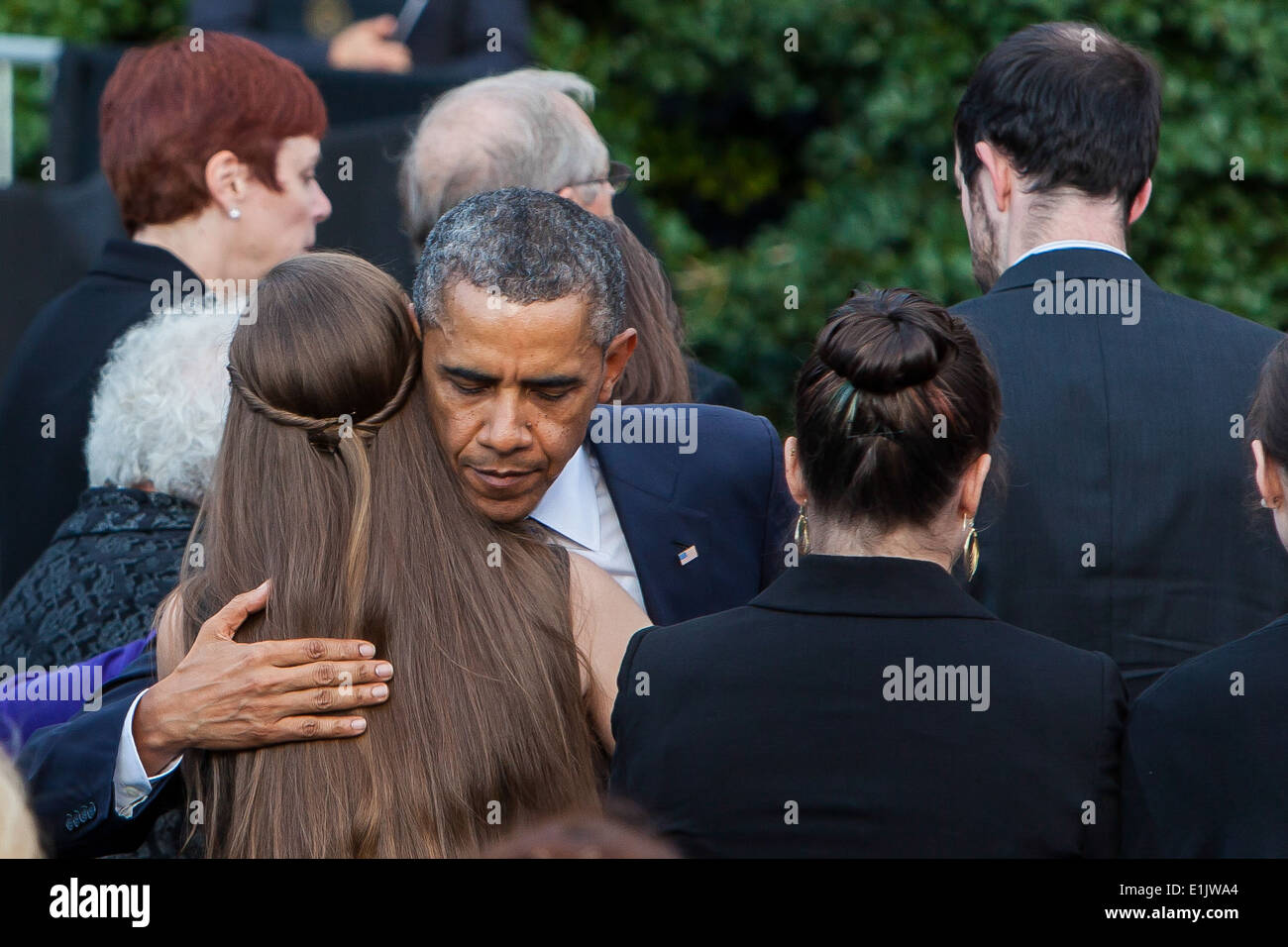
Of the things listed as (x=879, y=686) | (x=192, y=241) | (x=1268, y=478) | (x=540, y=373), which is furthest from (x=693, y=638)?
(x=192, y=241)

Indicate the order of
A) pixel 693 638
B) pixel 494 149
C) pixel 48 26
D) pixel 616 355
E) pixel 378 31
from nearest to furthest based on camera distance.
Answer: pixel 693 638, pixel 616 355, pixel 494 149, pixel 378 31, pixel 48 26

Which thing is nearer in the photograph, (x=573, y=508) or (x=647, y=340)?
(x=573, y=508)

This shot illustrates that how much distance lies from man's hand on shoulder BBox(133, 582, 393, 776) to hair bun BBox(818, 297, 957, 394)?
0.68m

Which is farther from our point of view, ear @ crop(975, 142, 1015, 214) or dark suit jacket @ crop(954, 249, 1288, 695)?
ear @ crop(975, 142, 1015, 214)

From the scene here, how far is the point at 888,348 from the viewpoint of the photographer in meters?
1.98

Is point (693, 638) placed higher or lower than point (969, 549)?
lower

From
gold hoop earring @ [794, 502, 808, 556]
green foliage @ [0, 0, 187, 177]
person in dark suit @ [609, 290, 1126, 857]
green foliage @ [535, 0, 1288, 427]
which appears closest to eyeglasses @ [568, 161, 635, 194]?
gold hoop earring @ [794, 502, 808, 556]

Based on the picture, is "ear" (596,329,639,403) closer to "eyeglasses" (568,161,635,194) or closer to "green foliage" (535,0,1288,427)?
"eyeglasses" (568,161,635,194)

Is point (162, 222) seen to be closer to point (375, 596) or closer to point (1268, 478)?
point (375, 596)

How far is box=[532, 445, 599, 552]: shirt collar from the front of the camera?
8.13 ft

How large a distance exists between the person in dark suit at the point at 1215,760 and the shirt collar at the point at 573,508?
91cm

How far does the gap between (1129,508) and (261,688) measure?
1311 mm
